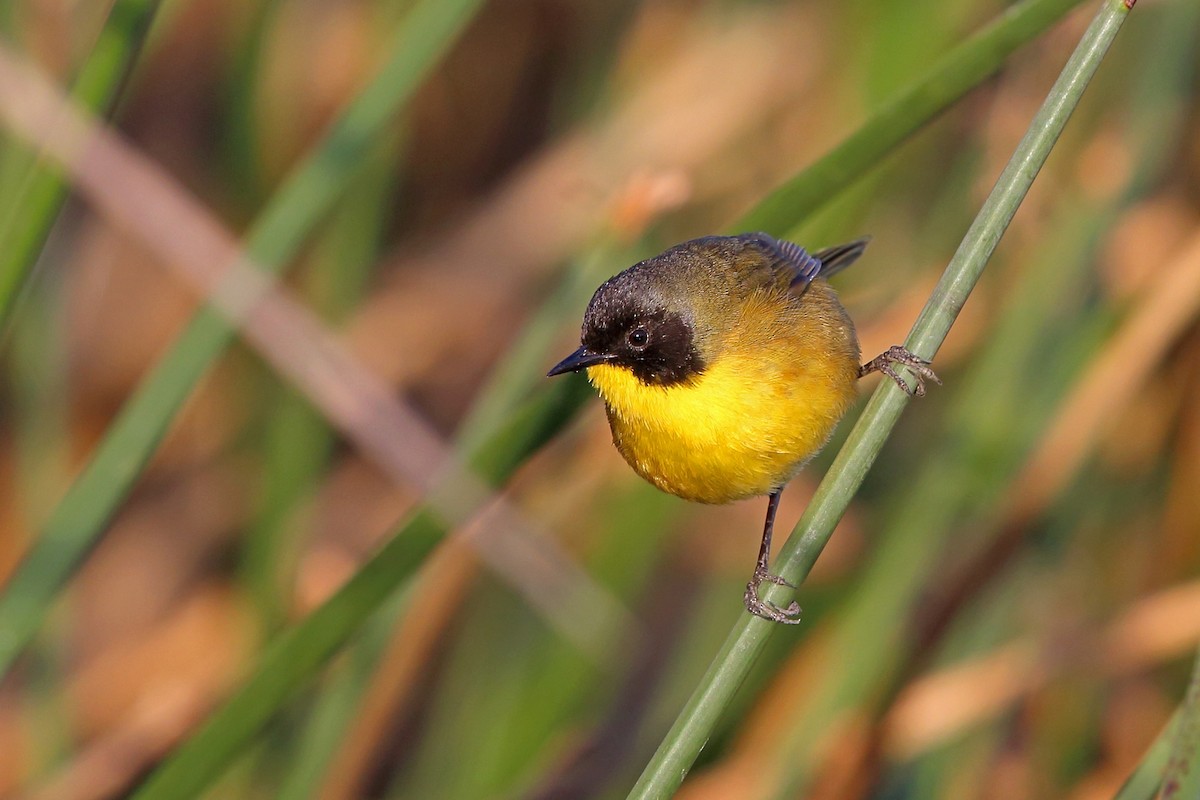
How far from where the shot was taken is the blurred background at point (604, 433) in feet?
8.37

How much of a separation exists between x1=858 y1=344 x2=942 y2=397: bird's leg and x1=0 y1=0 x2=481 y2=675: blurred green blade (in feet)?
2.69

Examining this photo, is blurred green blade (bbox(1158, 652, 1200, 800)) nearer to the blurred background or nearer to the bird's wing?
the blurred background

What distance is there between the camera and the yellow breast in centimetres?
207

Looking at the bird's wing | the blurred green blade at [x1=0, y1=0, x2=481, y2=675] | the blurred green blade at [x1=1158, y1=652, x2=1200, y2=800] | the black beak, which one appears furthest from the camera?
the bird's wing

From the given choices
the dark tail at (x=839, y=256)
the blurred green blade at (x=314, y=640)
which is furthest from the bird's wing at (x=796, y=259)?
the blurred green blade at (x=314, y=640)

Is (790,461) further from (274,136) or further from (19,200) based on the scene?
(274,136)

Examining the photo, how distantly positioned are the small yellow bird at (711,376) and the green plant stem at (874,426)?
20.8 inches

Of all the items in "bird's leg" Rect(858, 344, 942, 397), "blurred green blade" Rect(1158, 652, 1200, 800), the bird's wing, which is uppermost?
the bird's wing

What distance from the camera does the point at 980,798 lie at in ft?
9.17

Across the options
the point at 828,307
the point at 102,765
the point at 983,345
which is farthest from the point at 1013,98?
the point at 102,765

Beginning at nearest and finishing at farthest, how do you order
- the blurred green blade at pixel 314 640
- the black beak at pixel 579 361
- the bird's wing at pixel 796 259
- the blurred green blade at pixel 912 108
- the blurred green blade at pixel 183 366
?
the blurred green blade at pixel 912 108
the blurred green blade at pixel 314 640
the blurred green blade at pixel 183 366
the black beak at pixel 579 361
the bird's wing at pixel 796 259

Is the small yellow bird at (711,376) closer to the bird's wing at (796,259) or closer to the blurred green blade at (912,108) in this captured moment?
the bird's wing at (796,259)

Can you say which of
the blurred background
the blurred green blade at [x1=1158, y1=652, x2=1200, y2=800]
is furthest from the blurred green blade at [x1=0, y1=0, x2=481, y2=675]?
the blurred green blade at [x1=1158, y1=652, x2=1200, y2=800]

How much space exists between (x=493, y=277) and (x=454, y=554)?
4.04ft
